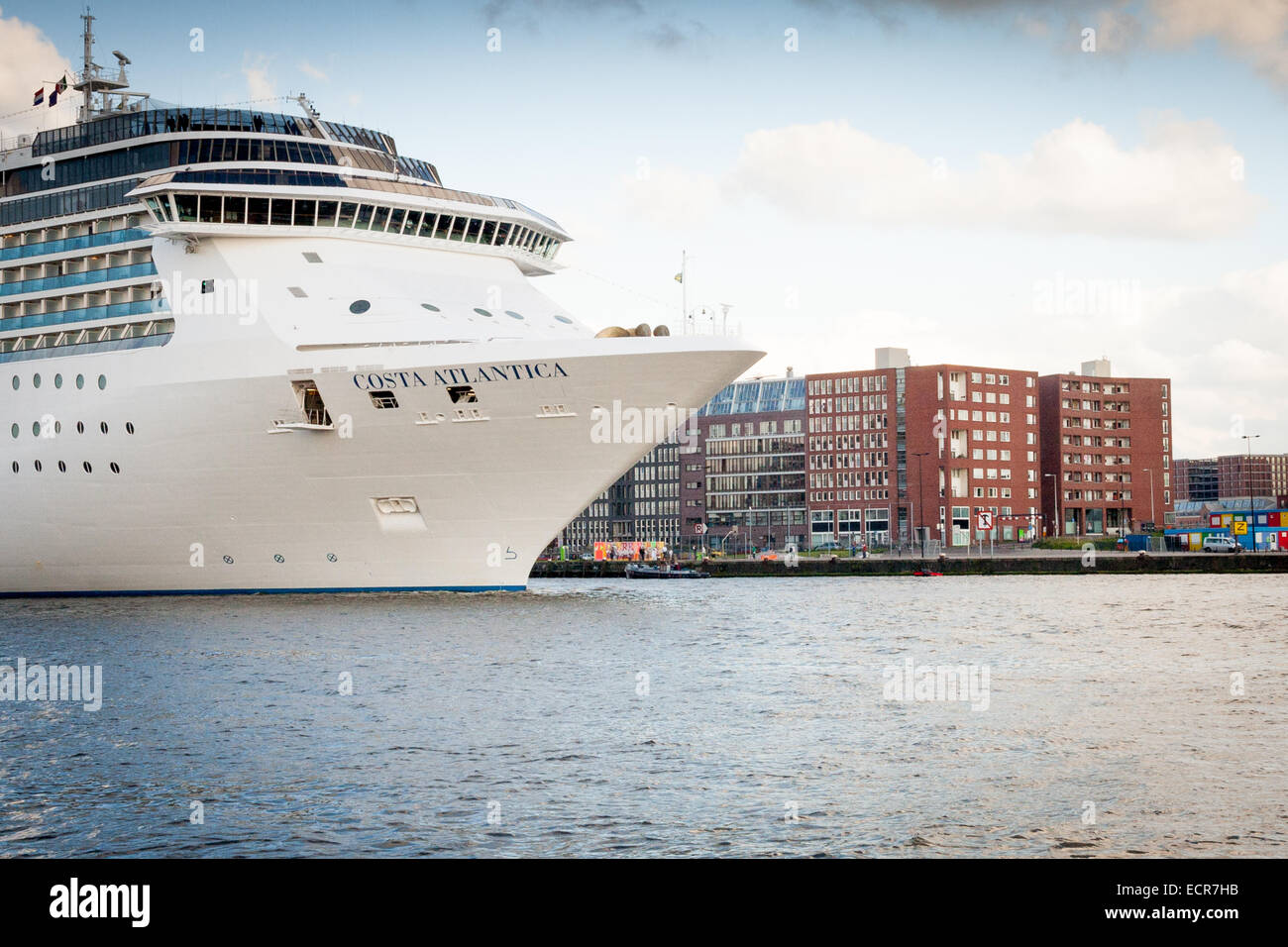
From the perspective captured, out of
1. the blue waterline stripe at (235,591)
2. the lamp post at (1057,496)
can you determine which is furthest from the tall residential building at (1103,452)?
the blue waterline stripe at (235,591)

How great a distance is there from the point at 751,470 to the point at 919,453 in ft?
94.6

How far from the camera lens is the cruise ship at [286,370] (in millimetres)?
42094

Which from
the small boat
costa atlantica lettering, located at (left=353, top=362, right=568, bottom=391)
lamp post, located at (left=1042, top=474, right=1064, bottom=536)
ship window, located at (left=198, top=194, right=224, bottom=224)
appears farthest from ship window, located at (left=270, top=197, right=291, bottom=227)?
lamp post, located at (left=1042, top=474, right=1064, bottom=536)

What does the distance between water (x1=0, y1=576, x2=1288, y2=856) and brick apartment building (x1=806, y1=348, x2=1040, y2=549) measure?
13298 cm

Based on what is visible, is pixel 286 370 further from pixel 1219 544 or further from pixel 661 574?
pixel 1219 544

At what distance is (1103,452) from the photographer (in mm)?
188375

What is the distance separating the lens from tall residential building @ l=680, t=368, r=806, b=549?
189000 millimetres

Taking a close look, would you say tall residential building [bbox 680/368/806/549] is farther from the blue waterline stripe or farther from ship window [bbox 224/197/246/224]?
ship window [bbox 224/197/246/224]

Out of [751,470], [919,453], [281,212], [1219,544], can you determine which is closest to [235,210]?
[281,212]

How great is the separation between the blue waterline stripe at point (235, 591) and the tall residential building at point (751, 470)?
136m

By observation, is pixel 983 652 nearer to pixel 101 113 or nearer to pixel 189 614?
pixel 189 614

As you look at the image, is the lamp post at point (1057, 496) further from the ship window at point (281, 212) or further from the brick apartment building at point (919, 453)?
the ship window at point (281, 212)

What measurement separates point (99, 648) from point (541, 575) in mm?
100929
